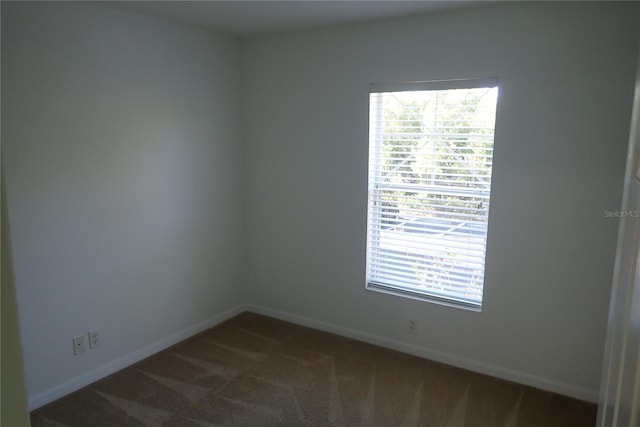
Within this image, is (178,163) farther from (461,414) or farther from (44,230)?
(461,414)

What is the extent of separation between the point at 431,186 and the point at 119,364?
8.04 feet

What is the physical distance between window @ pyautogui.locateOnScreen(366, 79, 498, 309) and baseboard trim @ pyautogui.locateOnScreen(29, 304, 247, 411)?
146cm

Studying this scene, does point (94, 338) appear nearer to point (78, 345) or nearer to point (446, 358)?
point (78, 345)

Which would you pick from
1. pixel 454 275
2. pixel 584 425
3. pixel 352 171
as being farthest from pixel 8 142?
pixel 584 425

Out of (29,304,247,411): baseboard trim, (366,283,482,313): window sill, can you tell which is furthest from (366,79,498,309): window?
(29,304,247,411): baseboard trim

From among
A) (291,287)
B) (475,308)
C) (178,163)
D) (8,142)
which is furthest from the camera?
(291,287)

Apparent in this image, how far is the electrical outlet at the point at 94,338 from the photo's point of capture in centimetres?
279

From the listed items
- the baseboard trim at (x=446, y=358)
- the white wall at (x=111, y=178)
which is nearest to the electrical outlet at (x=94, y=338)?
the white wall at (x=111, y=178)

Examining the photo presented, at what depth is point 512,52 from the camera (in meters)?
2.57

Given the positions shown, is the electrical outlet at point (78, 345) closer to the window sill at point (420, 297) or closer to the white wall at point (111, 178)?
the white wall at point (111, 178)

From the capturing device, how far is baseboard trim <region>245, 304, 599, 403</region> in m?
2.68

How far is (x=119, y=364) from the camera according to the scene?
2975 millimetres

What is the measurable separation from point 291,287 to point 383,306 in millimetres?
847

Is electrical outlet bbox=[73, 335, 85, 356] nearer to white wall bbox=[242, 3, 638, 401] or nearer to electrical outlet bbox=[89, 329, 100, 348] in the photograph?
electrical outlet bbox=[89, 329, 100, 348]
